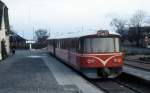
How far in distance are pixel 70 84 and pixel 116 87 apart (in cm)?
233

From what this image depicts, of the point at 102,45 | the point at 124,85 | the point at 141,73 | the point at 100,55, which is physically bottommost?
the point at 124,85

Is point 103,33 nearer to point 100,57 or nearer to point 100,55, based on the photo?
point 100,55

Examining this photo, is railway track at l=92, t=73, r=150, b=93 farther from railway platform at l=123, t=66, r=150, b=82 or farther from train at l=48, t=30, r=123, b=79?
train at l=48, t=30, r=123, b=79

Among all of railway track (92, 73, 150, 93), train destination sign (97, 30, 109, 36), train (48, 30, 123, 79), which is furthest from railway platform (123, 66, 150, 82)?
train destination sign (97, 30, 109, 36)

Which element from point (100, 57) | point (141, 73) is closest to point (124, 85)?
point (100, 57)

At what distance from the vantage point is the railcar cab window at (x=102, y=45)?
79.9ft

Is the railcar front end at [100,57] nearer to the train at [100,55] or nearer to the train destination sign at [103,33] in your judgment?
the train at [100,55]

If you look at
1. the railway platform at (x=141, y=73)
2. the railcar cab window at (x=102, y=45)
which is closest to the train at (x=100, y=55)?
the railcar cab window at (x=102, y=45)

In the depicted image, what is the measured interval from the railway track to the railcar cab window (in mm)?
1751

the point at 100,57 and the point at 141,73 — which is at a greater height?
the point at 100,57

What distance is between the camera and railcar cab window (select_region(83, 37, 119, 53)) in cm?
2434

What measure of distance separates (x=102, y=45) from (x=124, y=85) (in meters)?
3.37

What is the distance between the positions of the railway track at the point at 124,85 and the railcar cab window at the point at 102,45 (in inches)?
68.9

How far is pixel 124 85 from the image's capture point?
21781 mm
